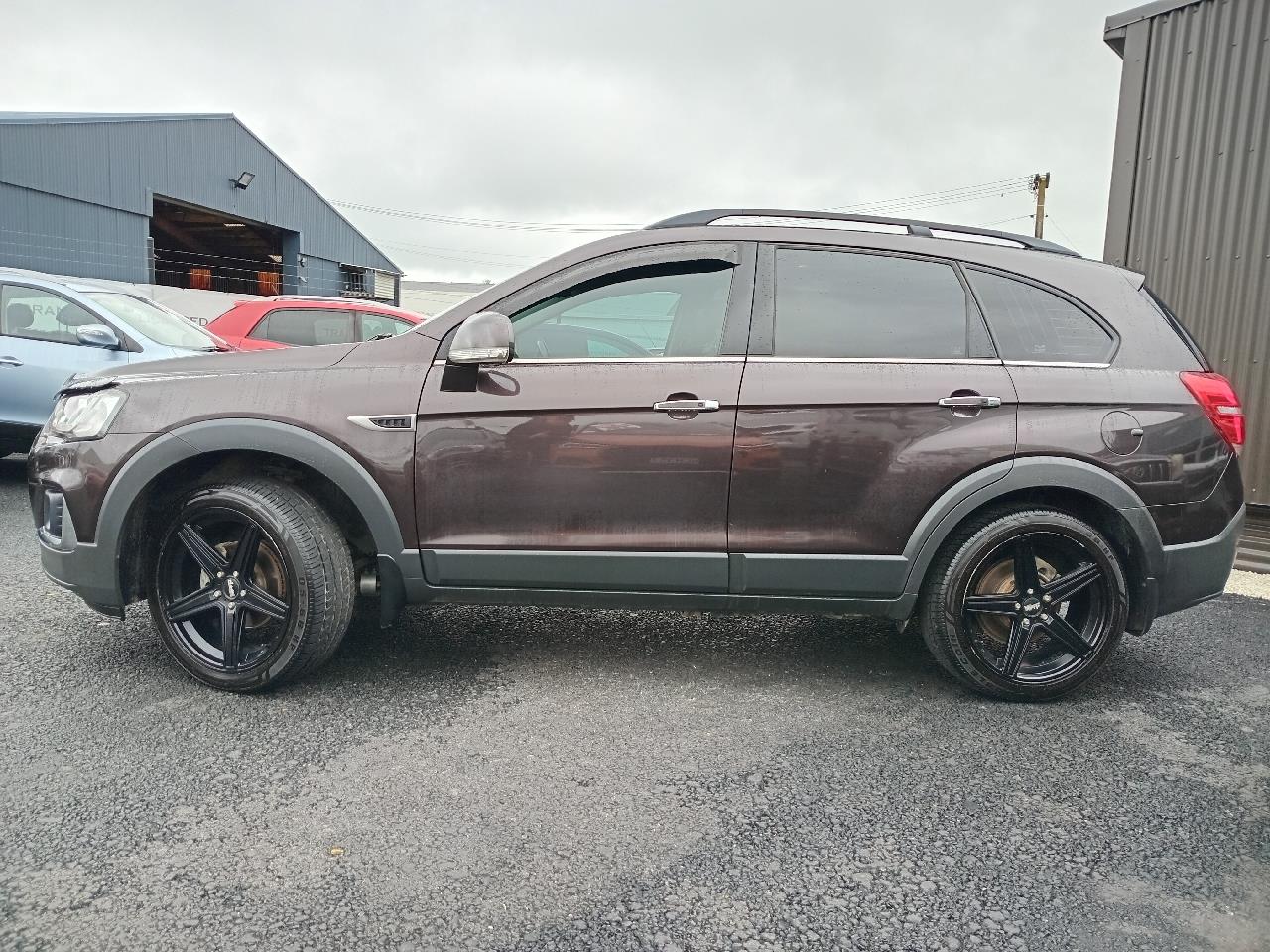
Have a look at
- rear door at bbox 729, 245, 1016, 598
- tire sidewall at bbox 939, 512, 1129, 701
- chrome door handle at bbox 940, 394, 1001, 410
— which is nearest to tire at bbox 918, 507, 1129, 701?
tire sidewall at bbox 939, 512, 1129, 701

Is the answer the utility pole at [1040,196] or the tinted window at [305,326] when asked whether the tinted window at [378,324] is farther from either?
the utility pole at [1040,196]

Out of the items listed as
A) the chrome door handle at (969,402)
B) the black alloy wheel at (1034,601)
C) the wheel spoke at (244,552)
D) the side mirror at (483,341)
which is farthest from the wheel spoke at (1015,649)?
the wheel spoke at (244,552)

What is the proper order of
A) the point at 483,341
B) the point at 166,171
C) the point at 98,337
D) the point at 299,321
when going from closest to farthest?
the point at 483,341
the point at 98,337
the point at 299,321
the point at 166,171

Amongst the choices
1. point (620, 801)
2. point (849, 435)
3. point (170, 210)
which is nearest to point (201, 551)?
point (620, 801)

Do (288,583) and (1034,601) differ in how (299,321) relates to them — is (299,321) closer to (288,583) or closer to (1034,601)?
(288,583)

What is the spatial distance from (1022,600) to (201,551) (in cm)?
295

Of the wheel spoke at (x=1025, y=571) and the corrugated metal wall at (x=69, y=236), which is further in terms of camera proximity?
the corrugated metal wall at (x=69, y=236)

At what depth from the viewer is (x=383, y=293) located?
118 feet

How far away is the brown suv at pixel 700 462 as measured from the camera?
10.5 ft

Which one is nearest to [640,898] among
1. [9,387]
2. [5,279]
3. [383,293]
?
[9,387]

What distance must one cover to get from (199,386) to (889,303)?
8.19 feet

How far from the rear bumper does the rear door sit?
74cm

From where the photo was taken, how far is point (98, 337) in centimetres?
717

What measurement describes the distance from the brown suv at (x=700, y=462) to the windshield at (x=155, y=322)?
469 cm
